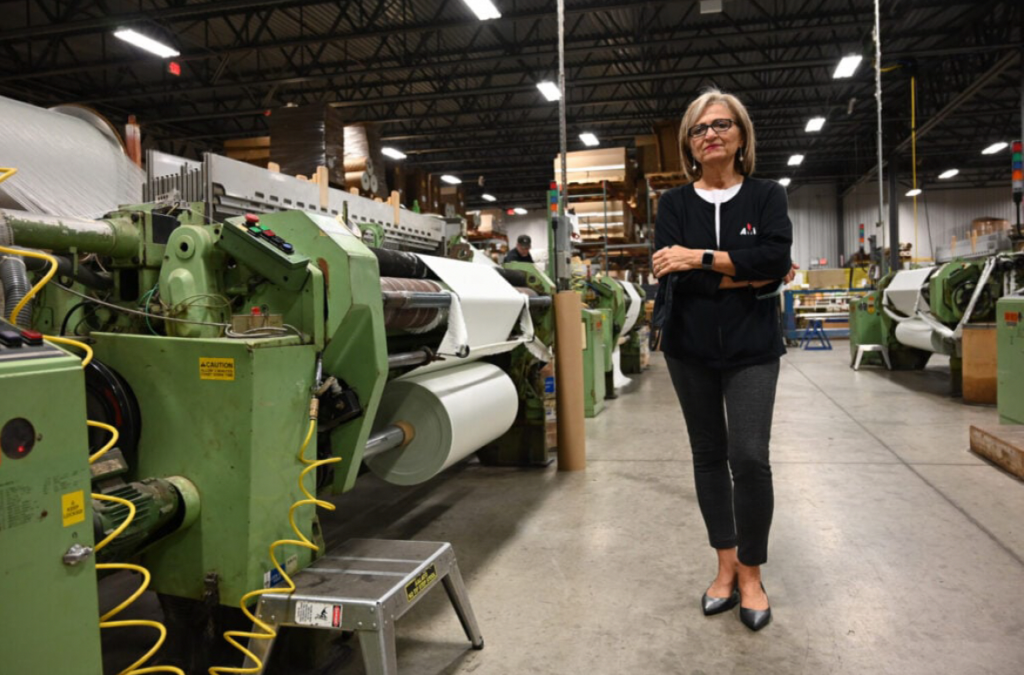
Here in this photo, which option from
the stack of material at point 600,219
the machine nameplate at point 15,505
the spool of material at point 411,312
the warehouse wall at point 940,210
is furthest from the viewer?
the warehouse wall at point 940,210

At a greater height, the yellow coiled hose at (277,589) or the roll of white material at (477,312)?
the roll of white material at (477,312)

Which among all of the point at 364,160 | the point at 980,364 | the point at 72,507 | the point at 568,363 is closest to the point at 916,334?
the point at 980,364

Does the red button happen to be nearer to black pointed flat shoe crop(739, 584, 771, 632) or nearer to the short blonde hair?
the short blonde hair

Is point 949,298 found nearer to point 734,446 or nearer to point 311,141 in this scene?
point 734,446

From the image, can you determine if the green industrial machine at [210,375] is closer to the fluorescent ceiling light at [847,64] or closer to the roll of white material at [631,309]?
the roll of white material at [631,309]

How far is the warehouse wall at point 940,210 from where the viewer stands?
63.4 feet

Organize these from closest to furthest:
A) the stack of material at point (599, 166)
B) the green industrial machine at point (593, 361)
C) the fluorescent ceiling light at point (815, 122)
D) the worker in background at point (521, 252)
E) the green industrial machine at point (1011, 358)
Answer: the green industrial machine at point (1011, 358) → the green industrial machine at point (593, 361) → the worker in background at point (521, 252) → the stack of material at point (599, 166) → the fluorescent ceiling light at point (815, 122)

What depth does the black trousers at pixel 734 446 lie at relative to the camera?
1755mm

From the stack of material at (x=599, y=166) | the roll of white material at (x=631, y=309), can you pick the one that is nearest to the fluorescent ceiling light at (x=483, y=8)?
the stack of material at (x=599, y=166)

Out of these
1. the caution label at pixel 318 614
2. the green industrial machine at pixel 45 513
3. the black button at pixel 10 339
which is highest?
the black button at pixel 10 339

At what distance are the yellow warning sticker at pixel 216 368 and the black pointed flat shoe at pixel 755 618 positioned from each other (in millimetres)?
1435

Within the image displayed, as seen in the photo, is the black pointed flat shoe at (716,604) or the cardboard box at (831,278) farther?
the cardboard box at (831,278)

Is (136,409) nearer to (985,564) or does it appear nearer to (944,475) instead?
(985,564)

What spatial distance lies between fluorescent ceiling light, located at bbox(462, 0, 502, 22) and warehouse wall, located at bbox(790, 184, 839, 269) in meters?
15.1
